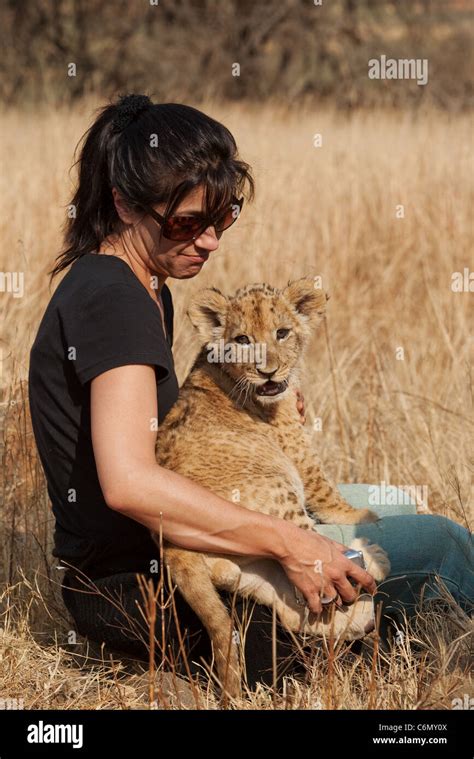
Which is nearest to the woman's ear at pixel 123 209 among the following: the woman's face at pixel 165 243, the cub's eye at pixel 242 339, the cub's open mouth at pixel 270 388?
the woman's face at pixel 165 243

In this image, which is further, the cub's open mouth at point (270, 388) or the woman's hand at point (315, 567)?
the cub's open mouth at point (270, 388)

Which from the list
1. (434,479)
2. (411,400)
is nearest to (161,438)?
(434,479)

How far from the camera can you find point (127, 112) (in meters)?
2.71

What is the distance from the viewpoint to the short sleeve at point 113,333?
7.94ft

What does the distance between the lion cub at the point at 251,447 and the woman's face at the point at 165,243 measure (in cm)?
44

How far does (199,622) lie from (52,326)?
88 centimetres

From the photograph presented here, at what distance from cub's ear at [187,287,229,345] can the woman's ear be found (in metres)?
0.53

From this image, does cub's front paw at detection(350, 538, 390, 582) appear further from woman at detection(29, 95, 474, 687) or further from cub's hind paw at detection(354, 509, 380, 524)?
cub's hind paw at detection(354, 509, 380, 524)

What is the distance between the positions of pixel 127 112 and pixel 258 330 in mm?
792

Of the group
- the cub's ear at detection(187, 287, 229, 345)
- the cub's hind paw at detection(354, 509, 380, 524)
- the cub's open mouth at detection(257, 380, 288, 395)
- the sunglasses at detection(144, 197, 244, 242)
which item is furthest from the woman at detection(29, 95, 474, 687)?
the cub's open mouth at detection(257, 380, 288, 395)

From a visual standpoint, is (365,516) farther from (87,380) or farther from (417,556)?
(87,380)

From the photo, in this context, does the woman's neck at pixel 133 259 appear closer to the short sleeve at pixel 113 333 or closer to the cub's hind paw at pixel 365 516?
the short sleeve at pixel 113 333

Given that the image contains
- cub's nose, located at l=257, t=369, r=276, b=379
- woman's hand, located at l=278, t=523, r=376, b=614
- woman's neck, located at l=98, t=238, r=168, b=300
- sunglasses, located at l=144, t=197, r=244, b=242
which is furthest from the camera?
cub's nose, located at l=257, t=369, r=276, b=379

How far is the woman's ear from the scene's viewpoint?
2.68m
